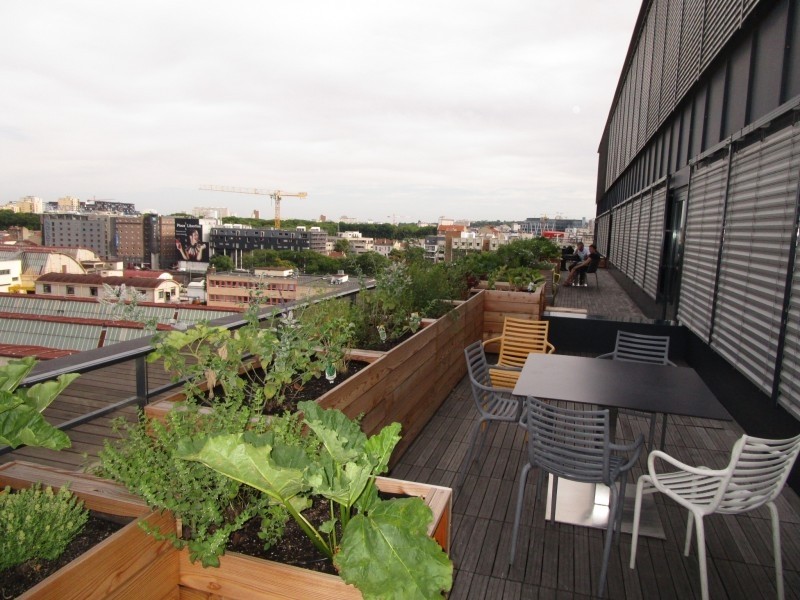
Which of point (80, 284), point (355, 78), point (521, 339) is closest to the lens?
point (521, 339)

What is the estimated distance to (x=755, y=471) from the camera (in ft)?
7.64

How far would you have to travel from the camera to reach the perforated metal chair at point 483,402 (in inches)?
146

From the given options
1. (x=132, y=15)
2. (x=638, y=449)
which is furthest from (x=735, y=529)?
(x=132, y=15)

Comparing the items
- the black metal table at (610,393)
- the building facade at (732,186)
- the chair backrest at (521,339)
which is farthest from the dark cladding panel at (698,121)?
the black metal table at (610,393)

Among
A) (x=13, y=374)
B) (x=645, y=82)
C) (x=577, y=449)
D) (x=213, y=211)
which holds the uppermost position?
(x=213, y=211)

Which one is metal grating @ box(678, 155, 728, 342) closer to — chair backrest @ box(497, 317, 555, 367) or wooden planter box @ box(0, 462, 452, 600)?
chair backrest @ box(497, 317, 555, 367)

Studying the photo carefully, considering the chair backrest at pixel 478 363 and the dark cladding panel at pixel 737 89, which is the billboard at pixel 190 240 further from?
the chair backrest at pixel 478 363

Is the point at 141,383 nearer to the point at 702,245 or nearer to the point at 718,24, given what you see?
the point at 702,245

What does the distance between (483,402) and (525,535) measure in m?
1.20

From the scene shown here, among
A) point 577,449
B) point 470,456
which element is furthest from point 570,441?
point 470,456

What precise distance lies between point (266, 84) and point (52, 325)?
18.2 meters

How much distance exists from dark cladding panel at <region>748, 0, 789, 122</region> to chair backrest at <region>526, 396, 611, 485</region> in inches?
135

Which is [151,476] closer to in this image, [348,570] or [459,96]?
[348,570]

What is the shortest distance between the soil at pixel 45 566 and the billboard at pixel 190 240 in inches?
2958
